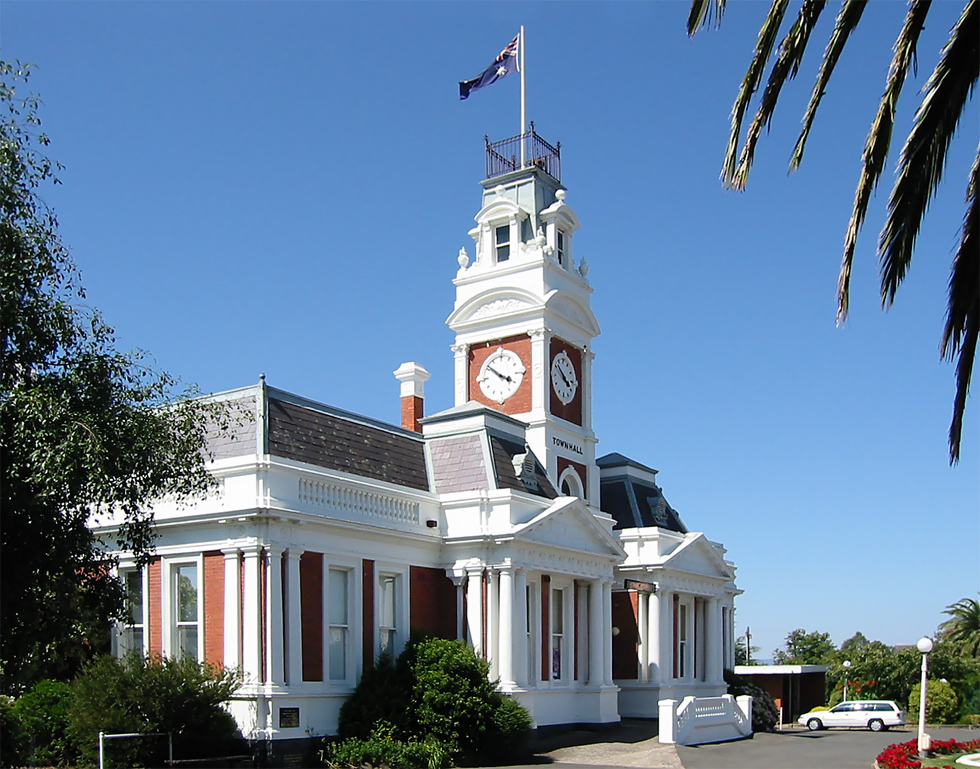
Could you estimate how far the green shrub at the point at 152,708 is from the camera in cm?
2183

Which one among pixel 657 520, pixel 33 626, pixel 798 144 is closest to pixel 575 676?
pixel 657 520

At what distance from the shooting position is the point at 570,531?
106 ft

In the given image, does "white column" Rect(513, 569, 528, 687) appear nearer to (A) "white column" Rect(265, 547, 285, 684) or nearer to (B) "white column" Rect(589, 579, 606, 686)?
(B) "white column" Rect(589, 579, 606, 686)

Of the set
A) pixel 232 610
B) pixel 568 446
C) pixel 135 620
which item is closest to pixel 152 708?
pixel 232 610

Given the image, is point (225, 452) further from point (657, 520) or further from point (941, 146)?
point (941, 146)

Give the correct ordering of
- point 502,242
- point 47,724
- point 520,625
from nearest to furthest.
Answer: point 47,724 → point 520,625 → point 502,242

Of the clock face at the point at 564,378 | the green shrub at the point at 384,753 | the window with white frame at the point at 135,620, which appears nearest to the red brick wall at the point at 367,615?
the green shrub at the point at 384,753

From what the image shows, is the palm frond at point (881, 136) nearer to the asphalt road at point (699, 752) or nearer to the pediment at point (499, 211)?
the asphalt road at point (699, 752)

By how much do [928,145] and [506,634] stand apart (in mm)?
21326

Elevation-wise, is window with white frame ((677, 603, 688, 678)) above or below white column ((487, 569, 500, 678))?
below

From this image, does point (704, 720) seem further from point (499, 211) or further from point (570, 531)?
point (499, 211)

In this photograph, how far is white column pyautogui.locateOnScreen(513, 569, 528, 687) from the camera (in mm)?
29297

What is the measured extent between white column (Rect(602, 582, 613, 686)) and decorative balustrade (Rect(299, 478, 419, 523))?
6.81 metres

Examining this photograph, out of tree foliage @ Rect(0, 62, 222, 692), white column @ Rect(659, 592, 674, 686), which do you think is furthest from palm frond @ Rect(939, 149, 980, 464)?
white column @ Rect(659, 592, 674, 686)
